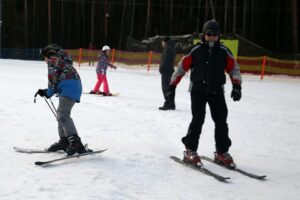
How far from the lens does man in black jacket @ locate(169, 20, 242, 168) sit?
5562 millimetres

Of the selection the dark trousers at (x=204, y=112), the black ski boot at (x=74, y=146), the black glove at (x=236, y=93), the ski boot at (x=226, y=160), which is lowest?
the ski boot at (x=226, y=160)

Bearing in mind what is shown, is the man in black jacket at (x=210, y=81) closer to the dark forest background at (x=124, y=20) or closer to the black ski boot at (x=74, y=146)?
the black ski boot at (x=74, y=146)

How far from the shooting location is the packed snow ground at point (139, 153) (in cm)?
481

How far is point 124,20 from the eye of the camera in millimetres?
45031

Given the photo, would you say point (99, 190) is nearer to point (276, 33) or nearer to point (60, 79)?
point (60, 79)

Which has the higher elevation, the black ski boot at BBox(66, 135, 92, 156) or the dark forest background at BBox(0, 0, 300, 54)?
the dark forest background at BBox(0, 0, 300, 54)

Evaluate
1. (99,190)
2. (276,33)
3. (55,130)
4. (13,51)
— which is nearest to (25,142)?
(55,130)

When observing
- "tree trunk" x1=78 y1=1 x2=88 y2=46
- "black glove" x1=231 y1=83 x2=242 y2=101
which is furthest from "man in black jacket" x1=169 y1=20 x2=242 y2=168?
"tree trunk" x1=78 y1=1 x2=88 y2=46

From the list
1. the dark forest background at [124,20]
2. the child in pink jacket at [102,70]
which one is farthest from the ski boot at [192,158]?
the dark forest background at [124,20]

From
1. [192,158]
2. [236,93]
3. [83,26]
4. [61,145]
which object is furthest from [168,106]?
[83,26]

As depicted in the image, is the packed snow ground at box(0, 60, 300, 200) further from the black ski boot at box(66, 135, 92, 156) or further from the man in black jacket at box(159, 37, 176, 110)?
the man in black jacket at box(159, 37, 176, 110)

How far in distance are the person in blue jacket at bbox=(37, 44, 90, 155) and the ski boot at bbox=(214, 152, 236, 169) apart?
1.63 meters

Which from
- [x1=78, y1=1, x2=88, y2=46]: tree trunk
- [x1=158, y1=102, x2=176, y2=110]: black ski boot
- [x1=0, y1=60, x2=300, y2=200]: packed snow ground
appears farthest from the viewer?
[x1=78, y1=1, x2=88, y2=46]: tree trunk

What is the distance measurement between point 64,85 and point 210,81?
1.71 metres
